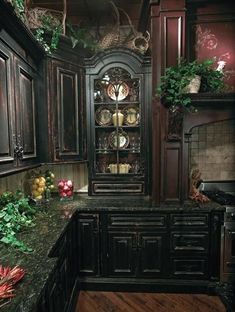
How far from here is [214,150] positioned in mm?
2943

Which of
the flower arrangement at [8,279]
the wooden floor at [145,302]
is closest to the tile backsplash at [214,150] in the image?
the wooden floor at [145,302]

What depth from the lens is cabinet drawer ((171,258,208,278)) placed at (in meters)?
2.51

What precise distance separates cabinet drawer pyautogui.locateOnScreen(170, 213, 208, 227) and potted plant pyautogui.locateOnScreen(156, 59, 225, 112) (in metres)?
1.08

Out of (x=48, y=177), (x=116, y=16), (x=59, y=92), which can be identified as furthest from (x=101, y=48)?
(x=48, y=177)

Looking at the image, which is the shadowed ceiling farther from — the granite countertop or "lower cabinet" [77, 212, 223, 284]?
"lower cabinet" [77, 212, 223, 284]

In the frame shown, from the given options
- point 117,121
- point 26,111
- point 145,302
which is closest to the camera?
point 26,111

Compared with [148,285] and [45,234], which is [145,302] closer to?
[148,285]

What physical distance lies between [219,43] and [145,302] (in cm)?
282

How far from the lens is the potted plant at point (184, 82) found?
2264mm

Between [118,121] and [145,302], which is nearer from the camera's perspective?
[145,302]

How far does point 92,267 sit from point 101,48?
8.00 ft

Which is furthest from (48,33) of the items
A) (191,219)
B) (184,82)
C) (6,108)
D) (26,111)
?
(191,219)

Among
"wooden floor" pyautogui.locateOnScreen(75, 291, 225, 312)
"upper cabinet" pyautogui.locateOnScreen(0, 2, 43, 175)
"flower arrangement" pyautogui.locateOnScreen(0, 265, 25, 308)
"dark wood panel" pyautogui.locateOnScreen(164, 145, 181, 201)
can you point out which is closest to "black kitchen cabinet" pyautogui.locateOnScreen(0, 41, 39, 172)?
"upper cabinet" pyautogui.locateOnScreen(0, 2, 43, 175)

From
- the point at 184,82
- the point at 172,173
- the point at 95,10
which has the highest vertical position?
the point at 95,10
